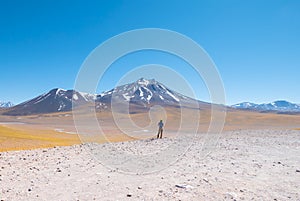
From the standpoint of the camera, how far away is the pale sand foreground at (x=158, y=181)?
7.89 m

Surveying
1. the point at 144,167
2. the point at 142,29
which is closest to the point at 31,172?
the point at 144,167

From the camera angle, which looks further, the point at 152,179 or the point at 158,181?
the point at 152,179

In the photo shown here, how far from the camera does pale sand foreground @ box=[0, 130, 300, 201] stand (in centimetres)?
789

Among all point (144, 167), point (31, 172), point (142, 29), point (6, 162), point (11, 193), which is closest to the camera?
point (11, 193)

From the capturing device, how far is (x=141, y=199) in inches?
300

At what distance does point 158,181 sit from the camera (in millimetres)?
9469

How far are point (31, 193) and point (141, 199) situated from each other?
3.47 meters

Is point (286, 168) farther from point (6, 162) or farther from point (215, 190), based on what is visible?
point (6, 162)

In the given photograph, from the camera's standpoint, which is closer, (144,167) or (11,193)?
(11,193)

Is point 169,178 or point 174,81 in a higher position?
point 174,81

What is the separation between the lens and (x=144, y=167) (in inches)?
475

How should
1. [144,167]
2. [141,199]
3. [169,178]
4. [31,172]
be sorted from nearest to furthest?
[141,199] → [169,178] → [31,172] → [144,167]

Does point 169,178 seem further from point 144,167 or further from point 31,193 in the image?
point 31,193

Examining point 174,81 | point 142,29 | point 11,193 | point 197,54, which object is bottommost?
point 11,193
